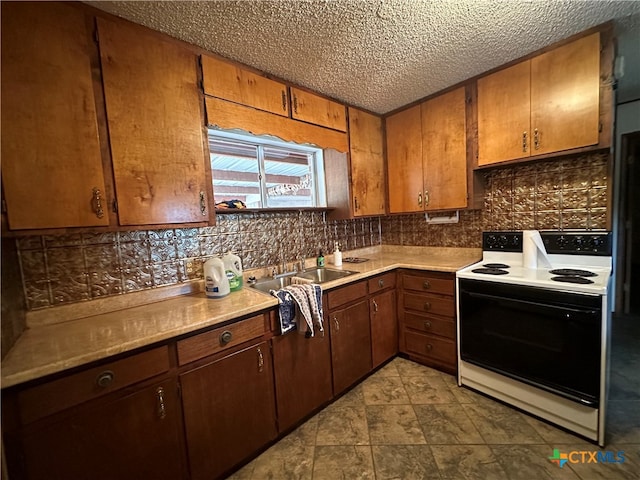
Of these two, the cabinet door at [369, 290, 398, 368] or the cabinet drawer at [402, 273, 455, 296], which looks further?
the cabinet door at [369, 290, 398, 368]

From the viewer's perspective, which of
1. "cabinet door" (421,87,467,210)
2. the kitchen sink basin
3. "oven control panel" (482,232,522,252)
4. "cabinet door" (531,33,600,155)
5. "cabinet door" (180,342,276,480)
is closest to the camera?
"cabinet door" (180,342,276,480)

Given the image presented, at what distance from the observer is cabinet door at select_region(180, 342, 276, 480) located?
1188mm

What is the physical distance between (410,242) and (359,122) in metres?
1.36

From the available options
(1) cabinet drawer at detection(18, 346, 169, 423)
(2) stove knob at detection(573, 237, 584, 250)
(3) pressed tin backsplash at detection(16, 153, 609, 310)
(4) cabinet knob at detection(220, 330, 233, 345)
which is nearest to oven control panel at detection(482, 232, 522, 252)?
(3) pressed tin backsplash at detection(16, 153, 609, 310)

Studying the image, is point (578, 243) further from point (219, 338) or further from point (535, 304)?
point (219, 338)

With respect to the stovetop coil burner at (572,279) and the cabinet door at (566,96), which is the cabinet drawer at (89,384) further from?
the cabinet door at (566,96)

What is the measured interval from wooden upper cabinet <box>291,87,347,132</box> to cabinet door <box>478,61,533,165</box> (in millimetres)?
1097

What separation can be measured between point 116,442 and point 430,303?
2044mm

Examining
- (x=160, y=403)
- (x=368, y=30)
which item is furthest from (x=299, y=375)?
(x=368, y=30)

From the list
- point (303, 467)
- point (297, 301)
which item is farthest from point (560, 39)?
point (303, 467)

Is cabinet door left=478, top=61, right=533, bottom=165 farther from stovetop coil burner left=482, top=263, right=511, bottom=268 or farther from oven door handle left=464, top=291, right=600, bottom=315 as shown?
oven door handle left=464, top=291, right=600, bottom=315

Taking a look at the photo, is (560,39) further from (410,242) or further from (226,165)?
(226,165)

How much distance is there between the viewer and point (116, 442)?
3.28 ft

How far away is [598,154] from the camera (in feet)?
5.81
